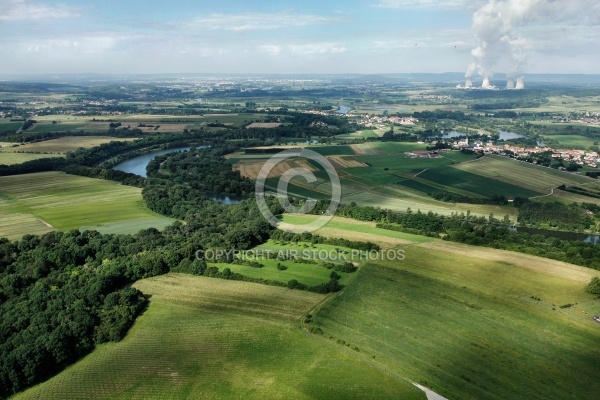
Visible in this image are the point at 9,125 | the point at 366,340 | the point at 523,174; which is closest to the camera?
the point at 366,340

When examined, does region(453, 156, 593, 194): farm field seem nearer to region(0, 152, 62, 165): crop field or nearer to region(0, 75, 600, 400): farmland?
region(0, 75, 600, 400): farmland

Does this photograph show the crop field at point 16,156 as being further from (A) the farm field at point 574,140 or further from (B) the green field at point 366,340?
(A) the farm field at point 574,140

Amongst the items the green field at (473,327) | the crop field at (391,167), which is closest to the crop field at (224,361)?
the green field at (473,327)

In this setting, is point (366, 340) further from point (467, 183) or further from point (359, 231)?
point (467, 183)

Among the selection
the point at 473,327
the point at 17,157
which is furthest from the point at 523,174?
the point at 17,157

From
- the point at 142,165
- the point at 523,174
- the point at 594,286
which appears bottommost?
the point at 594,286

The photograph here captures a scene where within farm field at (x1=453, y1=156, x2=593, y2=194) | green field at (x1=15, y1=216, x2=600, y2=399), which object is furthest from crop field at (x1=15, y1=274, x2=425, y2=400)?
farm field at (x1=453, y1=156, x2=593, y2=194)
